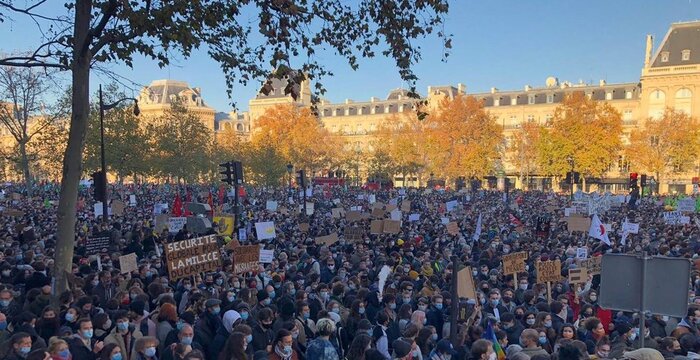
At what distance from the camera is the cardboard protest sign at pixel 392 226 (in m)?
18.1

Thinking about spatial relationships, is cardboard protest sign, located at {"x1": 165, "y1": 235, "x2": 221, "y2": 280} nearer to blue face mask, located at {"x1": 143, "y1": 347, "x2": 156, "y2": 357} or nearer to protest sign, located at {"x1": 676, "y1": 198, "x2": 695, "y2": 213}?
blue face mask, located at {"x1": 143, "y1": 347, "x2": 156, "y2": 357}

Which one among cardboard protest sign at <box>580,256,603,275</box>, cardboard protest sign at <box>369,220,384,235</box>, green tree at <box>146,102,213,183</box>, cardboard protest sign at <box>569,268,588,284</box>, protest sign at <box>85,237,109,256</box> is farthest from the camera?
green tree at <box>146,102,213,183</box>

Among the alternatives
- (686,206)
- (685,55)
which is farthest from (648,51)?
(686,206)

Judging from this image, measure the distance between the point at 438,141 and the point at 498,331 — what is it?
53.1 metres

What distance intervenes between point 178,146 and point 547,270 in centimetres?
4104

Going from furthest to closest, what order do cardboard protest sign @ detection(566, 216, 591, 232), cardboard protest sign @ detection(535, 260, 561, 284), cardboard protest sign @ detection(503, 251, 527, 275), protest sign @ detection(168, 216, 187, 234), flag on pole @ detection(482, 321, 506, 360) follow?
cardboard protest sign @ detection(566, 216, 591, 232) → protest sign @ detection(168, 216, 187, 234) → cardboard protest sign @ detection(503, 251, 527, 275) → cardboard protest sign @ detection(535, 260, 561, 284) → flag on pole @ detection(482, 321, 506, 360)

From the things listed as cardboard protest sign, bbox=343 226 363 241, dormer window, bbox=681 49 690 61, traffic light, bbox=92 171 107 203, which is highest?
dormer window, bbox=681 49 690 61

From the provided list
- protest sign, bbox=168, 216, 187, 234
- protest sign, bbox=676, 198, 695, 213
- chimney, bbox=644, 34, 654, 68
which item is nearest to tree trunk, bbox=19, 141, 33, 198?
protest sign, bbox=168, 216, 187, 234

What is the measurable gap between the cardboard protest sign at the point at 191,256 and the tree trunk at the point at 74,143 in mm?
1630

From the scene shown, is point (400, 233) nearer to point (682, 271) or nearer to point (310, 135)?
point (682, 271)

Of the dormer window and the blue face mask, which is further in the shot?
the dormer window

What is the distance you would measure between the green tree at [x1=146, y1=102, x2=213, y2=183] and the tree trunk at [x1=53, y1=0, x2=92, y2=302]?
3746cm

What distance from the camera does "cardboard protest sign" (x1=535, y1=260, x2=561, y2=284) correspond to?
35.4ft

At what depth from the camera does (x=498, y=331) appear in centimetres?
741
